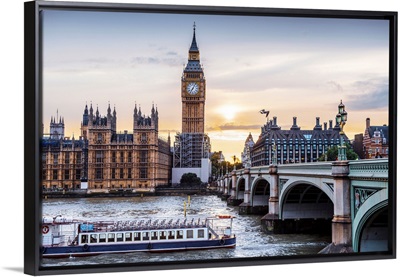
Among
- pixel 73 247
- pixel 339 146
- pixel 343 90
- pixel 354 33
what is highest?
pixel 354 33

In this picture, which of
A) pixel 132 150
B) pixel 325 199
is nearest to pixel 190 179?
pixel 132 150

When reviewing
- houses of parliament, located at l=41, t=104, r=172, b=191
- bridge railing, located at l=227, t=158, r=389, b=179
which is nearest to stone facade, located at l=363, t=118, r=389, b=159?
bridge railing, located at l=227, t=158, r=389, b=179

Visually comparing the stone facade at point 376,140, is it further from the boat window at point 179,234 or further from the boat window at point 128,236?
the boat window at point 128,236

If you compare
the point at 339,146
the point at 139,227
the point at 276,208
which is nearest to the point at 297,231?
the point at 276,208

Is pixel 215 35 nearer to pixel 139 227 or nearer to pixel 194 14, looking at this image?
pixel 194 14

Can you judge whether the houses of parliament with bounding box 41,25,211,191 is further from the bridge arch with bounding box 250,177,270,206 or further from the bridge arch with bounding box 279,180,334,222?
the bridge arch with bounding box 279,180,334,222

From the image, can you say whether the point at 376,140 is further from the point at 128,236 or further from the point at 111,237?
the point at 111,237
